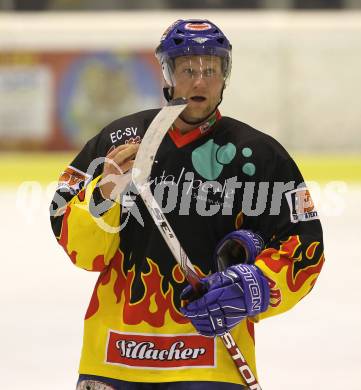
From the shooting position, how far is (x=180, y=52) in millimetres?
2264

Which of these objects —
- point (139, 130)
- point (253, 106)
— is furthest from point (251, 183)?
point (253, 106)

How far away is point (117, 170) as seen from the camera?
7.03 ft

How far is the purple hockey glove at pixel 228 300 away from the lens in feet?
6.83

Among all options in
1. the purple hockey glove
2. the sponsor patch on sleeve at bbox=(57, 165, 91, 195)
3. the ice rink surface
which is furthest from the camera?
the ice rink surface

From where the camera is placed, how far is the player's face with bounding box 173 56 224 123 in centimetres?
223

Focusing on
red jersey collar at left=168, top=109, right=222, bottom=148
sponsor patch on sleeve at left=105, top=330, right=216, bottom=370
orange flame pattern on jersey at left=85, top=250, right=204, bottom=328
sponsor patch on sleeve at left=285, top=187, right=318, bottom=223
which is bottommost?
sponsor patch on sleeve at left=105, top=330, right=216, bottom=370

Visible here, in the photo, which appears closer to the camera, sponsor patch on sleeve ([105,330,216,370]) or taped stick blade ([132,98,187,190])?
taped stick blade ([132,98,187,190])

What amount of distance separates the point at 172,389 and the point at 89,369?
18cm

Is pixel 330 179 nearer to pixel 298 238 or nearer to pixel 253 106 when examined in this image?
pixel 253 106

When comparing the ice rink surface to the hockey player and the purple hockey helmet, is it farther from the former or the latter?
the purple hockey helmet

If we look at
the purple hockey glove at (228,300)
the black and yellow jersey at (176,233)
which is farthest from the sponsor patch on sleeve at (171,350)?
the purple hockey glove at (228,300)

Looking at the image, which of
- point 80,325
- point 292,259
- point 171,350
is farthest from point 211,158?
point 80,325

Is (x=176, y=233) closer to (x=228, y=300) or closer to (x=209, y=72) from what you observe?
(x=228, y=300)

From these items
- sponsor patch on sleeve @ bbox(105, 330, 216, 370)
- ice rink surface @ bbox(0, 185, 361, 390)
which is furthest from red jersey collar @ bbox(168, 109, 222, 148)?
ice rink surface @ bbox(0, 185, 361, 390)
